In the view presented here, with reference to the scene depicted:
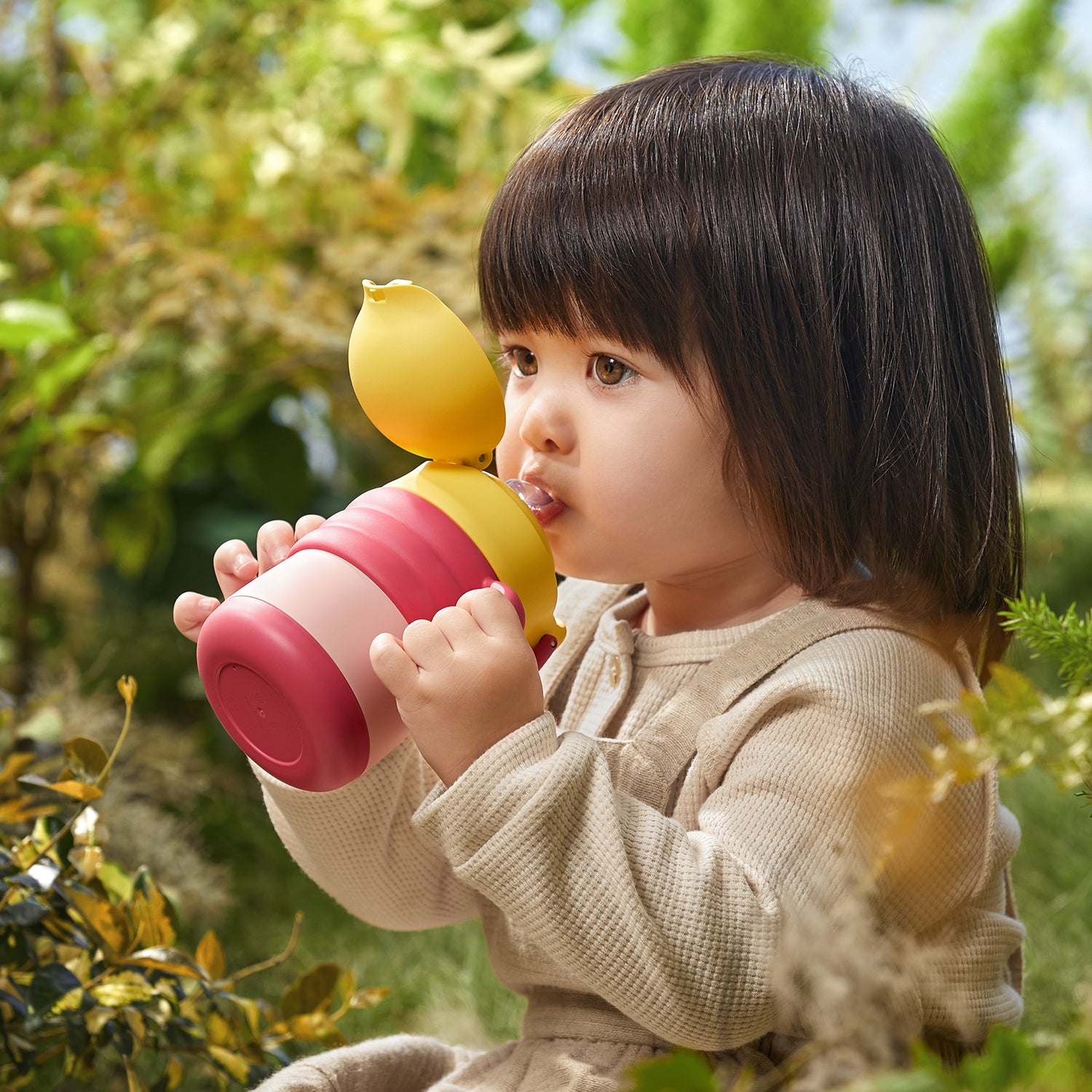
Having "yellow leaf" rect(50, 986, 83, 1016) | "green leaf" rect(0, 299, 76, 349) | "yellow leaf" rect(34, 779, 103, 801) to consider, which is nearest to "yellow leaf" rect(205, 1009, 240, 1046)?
"yellow leaf" rect(50, 986, 83, 1016)

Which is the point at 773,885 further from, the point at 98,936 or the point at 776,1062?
the point at 98,936

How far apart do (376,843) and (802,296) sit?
1.66 ft

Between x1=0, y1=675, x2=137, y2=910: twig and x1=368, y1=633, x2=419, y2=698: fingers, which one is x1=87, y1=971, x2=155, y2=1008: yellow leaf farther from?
x1=368, y1=633, x2=419, y2=698: fingers

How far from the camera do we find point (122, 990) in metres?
0.86

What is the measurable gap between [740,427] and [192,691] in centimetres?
143

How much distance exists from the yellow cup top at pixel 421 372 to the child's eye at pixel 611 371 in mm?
77

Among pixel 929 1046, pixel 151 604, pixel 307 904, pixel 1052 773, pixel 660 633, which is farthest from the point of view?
pixel 151 604

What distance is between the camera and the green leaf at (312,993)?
977 mm

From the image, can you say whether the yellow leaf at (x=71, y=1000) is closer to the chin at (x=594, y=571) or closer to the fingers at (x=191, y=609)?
the fingers at (x=191, y=609)

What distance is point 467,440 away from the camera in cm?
77

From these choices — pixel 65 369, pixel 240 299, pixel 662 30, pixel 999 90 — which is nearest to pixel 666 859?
pixel 65 369

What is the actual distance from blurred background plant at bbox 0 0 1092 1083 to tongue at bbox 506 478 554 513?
0.59 metres

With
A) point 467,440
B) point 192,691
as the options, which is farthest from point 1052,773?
point 192,691

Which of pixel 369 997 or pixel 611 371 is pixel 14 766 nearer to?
pixel 369 997
